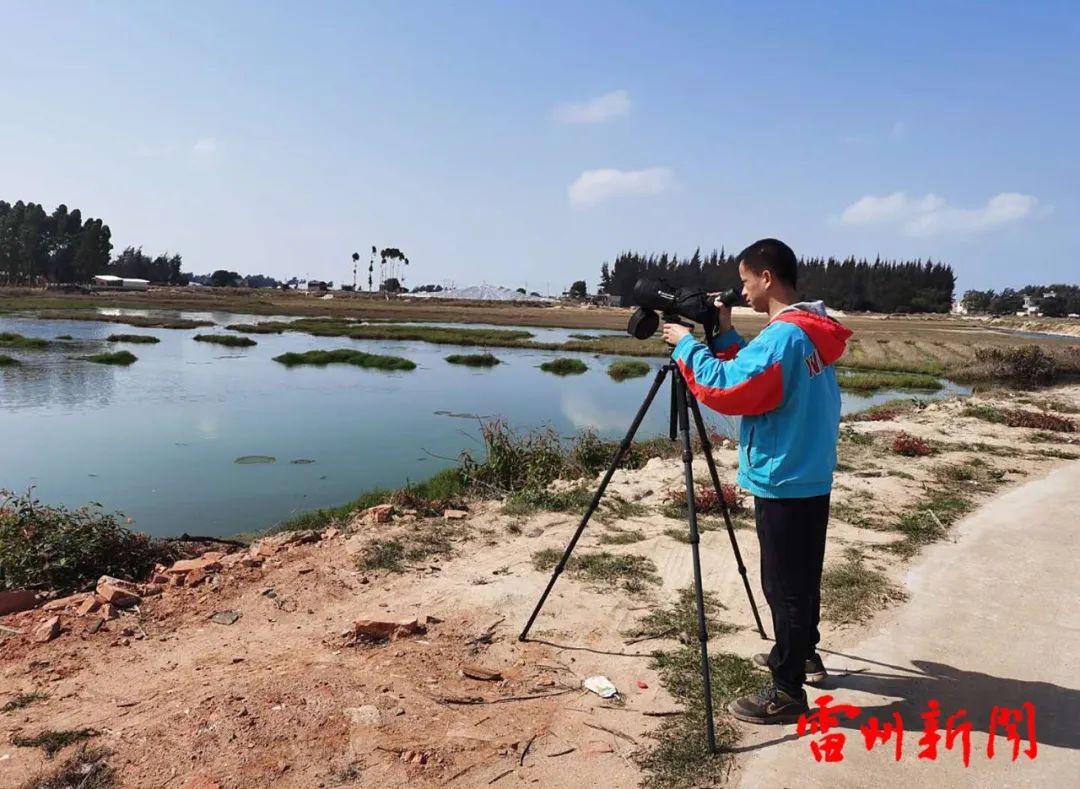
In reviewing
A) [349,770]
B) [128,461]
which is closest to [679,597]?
[349,770]

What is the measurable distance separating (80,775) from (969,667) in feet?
14.4

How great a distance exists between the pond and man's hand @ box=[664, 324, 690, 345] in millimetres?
7517

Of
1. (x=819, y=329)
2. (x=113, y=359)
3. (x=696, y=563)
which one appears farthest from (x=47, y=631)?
(x=113, y=359)

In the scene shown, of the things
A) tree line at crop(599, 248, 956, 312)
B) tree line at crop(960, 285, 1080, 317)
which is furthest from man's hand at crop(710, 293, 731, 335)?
tree line at crop(960, 285, 1080, 317)

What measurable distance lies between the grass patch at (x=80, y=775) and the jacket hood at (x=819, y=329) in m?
3.47

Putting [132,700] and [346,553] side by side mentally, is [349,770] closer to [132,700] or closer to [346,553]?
[132,700]

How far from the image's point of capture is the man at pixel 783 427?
299cm

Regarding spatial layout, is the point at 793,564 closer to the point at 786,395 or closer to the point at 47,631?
the point at 786,395

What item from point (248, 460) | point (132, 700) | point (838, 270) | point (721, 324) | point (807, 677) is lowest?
point (248, 460)

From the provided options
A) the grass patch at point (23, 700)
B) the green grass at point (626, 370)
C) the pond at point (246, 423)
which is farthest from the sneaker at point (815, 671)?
the green grass at point (626, 370)

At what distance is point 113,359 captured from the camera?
83.7 feet

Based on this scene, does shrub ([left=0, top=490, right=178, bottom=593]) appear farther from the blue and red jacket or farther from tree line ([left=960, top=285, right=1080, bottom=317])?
tree line ([left=960, top=285, right=1080, bottom=317])

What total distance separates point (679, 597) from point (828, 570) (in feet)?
4.35

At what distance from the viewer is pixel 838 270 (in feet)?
314
